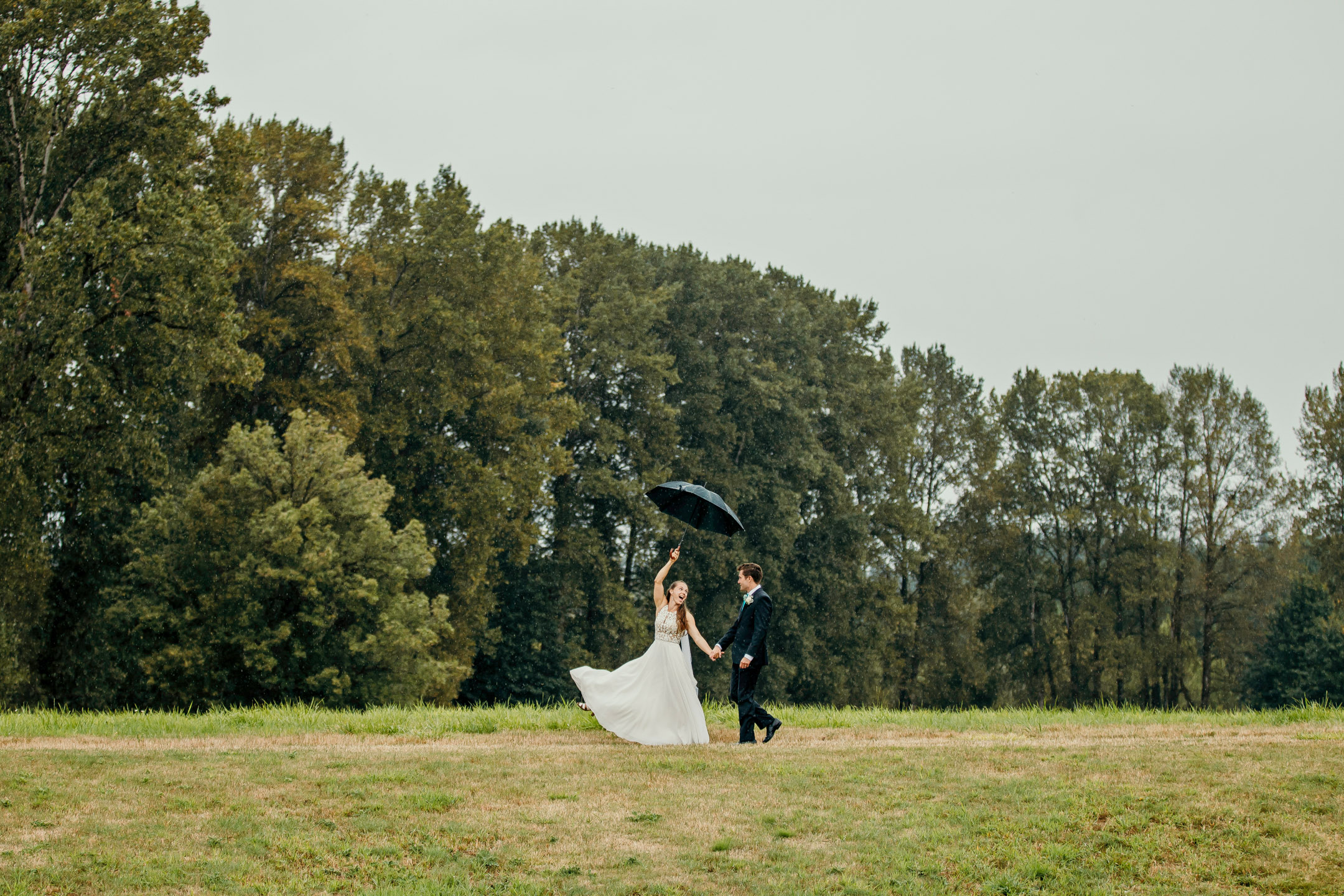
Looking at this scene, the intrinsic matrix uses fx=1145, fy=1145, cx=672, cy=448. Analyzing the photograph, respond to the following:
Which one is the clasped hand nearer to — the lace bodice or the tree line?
the lace bodice

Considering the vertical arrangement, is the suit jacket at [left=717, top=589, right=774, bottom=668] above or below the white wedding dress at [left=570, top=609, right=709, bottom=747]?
above

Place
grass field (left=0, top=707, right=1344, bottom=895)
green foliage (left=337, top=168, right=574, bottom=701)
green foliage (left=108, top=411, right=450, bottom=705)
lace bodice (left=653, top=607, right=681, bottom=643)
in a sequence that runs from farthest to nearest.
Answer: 1. green foliage (left=337, top=168, right=574, bottom=701)
2. green foliage (left=108, top=411, right=450, bottom=705)
3. lace bodice (left=653, top=607, right=681, bottom=643)
4. grass field (left=0, top=707, right=1344, bottom=895)

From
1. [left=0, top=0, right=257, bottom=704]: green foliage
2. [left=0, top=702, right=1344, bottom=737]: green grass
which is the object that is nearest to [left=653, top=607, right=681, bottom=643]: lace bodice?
[left=0, top=702, right=1344, bottom=737]: green grass

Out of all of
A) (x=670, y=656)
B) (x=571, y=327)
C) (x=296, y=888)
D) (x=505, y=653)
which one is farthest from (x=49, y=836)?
(x=571, y=327)

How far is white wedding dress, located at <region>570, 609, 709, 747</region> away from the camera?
13992 mm

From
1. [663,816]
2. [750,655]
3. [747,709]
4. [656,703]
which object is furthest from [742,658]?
[663,816]

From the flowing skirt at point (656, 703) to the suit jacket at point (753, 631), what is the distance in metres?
0.79

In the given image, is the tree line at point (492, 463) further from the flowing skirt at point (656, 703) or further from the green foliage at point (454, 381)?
the flowing skirt at point (656, 703)

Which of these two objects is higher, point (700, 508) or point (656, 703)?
point (700, 508)

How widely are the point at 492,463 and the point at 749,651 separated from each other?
25.4m

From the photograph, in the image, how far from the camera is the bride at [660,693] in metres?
14.0

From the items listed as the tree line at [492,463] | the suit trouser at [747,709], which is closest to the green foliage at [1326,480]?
the tree line at [492,463]

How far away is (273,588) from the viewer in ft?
94.3

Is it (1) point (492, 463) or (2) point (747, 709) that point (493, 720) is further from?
(1) point (492, 463)
